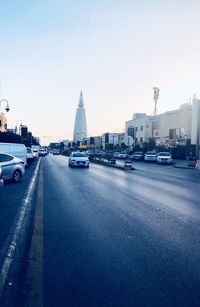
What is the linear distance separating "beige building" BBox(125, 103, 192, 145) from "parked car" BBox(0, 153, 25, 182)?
44.0m

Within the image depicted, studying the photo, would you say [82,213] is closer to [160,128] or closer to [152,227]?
[152,227]

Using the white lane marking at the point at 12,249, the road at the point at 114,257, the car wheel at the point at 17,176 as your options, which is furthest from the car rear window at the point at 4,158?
the road at the point at 114,257

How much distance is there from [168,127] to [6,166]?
2675 inches

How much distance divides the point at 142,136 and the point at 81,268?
317 feet

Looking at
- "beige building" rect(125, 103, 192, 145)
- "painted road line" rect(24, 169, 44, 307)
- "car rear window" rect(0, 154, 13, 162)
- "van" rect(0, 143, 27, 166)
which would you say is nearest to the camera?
"painted road line" rect(24, 169, 44, 307)

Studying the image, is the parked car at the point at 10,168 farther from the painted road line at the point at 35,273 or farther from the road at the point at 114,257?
the painted road line at the point at 35,273

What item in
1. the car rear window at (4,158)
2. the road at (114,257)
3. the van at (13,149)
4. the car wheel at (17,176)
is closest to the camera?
the road at (114,257)

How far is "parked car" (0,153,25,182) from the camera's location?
17.2 m

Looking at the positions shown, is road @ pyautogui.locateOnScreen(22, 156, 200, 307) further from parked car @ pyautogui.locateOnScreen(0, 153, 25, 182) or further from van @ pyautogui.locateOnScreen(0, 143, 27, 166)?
van @ pyautogui.locateOnScreen(0, 143, 27, 166)

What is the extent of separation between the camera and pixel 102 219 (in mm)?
8500

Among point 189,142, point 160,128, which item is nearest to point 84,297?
point 189,142

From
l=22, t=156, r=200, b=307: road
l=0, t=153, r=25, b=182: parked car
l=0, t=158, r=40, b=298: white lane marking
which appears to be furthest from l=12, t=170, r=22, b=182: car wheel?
l=22, t=156, r=200, b=307: road

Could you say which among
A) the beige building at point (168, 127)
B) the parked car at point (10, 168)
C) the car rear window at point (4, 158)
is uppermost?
the beige building at point (168, 127)

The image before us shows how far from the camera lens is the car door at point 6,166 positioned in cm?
1714
